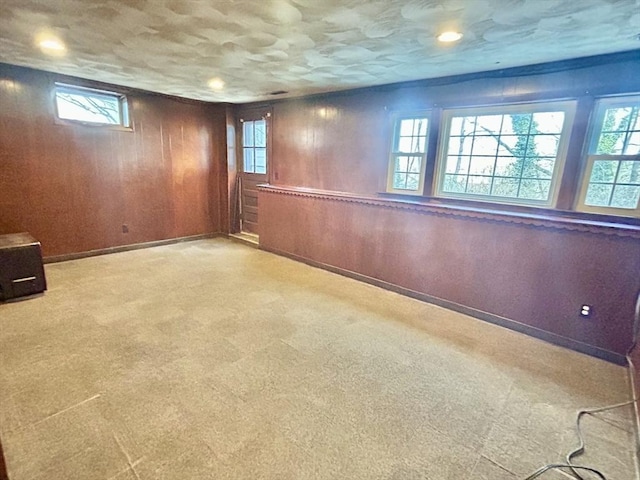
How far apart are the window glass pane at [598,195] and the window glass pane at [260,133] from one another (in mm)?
4450

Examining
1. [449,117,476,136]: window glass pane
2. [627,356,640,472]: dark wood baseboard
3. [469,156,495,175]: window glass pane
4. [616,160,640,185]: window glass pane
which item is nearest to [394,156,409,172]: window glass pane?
[449,117,476,136]: window glass pane

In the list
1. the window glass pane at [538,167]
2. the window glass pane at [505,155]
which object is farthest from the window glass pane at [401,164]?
the window glass pane at [538,167]

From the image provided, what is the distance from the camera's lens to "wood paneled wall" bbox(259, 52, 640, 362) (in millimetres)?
2645

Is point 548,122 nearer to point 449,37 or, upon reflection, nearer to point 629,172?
point 629,172

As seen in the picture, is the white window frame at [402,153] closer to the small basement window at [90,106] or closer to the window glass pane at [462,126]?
the window glass pane at [462,126]

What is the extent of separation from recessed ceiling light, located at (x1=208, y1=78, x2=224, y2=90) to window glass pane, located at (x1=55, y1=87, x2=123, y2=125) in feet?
4.94

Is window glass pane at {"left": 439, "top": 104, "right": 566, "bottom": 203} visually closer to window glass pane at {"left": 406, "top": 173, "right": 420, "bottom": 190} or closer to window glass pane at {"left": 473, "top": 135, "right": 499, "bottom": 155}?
window glass pane at {"left": 473, "top": 135, "right": 499, "bottom": 155}

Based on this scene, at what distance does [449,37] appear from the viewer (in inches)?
96.7

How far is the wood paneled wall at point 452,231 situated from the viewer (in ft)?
8.68

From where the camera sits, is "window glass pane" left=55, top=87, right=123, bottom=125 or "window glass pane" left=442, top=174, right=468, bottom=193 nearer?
"window glass pane" left=442, top=174, right=468, bottom=193

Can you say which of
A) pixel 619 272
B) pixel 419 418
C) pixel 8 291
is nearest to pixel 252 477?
pixel 419 418

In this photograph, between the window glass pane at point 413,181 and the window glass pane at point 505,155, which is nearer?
the window glass pane at point 505,155

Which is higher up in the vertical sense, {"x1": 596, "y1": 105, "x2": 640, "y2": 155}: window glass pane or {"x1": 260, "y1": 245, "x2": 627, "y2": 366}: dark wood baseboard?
{"x1": 596, "y1": 105, "x2": 640, "y2": 155}: window glass pane

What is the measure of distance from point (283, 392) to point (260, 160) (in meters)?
4.48
